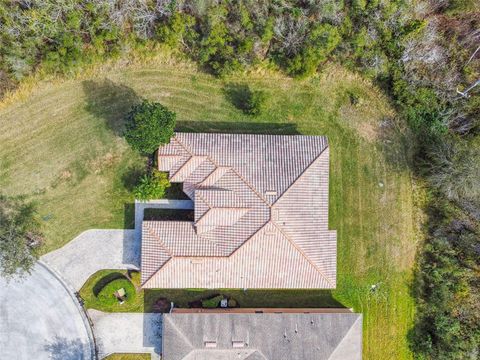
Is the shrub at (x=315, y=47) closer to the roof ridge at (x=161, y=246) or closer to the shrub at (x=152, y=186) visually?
the shrub at (x=152, y=186)

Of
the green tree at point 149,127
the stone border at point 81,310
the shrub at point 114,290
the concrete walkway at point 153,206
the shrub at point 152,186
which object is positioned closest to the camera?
the green tree at point 149,127

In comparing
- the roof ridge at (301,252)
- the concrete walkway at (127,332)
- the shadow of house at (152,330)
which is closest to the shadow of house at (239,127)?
the roof ridge at (301,252)

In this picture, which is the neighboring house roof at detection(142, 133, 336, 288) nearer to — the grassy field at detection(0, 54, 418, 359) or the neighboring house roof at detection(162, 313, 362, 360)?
the neighboring house roof at detection(162, 313, 362, 360)

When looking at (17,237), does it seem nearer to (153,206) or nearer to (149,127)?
(153,206)

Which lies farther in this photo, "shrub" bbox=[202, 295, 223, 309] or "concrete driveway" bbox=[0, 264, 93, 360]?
"shrub" bbox=[202, 295, 223, 309]

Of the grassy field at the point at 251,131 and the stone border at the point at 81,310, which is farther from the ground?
the grassy field at the point at 251,131

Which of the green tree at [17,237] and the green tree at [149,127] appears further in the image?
the green tree at [17,237]

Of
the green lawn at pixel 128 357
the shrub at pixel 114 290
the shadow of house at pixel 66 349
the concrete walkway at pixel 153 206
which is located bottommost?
the green lawn at pixel 128 357

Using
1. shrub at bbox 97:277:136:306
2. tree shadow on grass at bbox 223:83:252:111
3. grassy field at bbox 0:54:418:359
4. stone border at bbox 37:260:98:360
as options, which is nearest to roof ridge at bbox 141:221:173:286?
shrub at bbox 97:277:136:306
